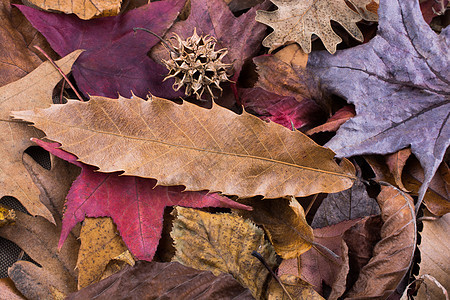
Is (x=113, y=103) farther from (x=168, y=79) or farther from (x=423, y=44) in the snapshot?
(x=423, y=44)

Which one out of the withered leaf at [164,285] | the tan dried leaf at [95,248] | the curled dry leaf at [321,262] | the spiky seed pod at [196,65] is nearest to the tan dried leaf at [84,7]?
the spiky seed pod at [196,65]

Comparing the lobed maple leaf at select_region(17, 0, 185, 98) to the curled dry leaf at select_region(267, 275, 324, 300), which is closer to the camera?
the curled dry leaf at select_region(267, 275, 324, 300)

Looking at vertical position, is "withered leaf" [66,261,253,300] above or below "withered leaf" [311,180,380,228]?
below

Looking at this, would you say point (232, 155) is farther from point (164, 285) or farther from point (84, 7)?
point (84, 7)

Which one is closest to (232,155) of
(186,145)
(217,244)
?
(186,145)

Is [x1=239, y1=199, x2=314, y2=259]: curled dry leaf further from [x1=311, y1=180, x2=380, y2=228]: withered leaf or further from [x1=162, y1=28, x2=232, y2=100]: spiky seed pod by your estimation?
[x1=162, y1=28, x2=232, y2=100]: spiky seed pod

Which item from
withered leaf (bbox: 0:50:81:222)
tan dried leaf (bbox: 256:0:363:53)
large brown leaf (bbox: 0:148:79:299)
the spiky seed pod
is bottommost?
large brown leaf (bbox: 0:148:79:299)

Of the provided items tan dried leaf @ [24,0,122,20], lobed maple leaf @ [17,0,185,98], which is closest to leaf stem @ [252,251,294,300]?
lobed maple leaf @ [17,0,185,98]

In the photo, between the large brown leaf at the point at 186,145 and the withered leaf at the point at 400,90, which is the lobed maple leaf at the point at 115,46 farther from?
the withered leaf at the point at 400,90

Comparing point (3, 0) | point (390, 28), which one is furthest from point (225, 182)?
point (3, 0)
